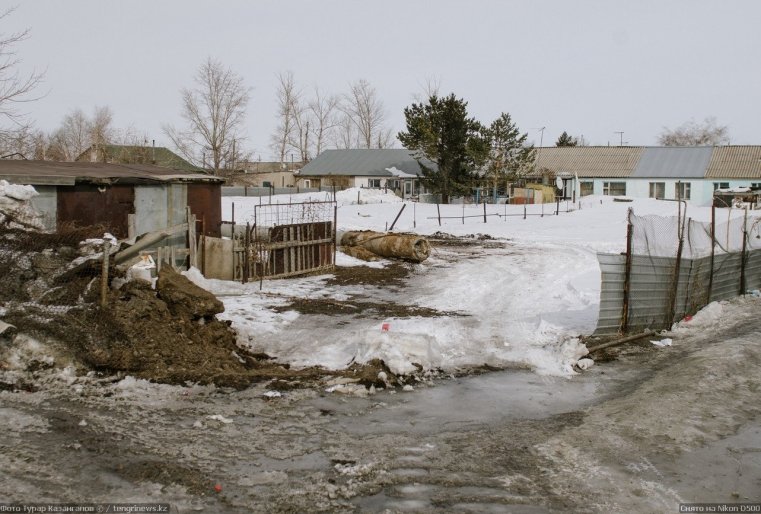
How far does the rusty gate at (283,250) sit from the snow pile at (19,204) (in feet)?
14.4

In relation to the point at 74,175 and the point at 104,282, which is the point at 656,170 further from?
the point at 104,282

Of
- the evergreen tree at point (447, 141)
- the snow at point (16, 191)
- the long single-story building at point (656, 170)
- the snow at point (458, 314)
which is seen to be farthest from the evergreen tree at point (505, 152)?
the snow at point (16, 191)

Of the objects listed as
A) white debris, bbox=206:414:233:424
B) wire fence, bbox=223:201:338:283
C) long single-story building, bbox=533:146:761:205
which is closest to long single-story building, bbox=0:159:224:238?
wire fence, bbox=223:201:338:283

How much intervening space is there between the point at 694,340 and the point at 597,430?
17.9 feet

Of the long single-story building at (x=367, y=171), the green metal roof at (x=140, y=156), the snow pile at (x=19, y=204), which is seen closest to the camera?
the snow pile at (x=19, y=204)

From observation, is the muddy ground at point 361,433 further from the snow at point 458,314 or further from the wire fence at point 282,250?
the wire fence at point 282,250

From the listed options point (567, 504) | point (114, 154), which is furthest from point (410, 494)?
point (114, 154)

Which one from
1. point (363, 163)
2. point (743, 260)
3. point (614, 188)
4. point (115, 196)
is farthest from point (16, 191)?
point (363, 163)

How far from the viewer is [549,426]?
748cm

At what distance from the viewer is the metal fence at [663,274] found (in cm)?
1126

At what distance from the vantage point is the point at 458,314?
527 inches

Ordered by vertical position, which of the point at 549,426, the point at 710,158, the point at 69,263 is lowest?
the point at 549,426

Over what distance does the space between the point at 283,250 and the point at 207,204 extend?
232 centimetres

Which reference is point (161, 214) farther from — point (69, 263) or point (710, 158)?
point (710, 158)
